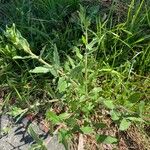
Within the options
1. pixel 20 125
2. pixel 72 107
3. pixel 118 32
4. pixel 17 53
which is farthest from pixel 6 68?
pixel 118 32

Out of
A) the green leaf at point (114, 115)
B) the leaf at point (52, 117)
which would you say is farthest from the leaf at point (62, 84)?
the green leaf at point (114, 115)

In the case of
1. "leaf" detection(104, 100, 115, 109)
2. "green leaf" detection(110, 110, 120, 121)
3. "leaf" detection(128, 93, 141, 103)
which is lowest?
"green leaf" detection(110, 110, 120, 121)

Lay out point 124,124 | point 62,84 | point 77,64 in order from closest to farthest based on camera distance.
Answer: point 124,124
point 62,84
point 77,64

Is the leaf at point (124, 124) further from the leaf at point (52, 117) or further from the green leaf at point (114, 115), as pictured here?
the leaf at point (52, 117)

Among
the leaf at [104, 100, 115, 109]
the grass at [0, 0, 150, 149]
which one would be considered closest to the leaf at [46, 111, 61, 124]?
the grass at [0, 0, 150, 149]

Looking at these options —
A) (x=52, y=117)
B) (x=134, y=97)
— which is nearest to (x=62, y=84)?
(x=52, y=117)

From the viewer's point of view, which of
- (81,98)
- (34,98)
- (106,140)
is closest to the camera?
(106,140)

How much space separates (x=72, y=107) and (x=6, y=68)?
0.44 metres

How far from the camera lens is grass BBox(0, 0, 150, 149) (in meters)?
1.83

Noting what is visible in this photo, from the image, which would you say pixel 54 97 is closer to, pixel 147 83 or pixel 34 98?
pixel 34 98

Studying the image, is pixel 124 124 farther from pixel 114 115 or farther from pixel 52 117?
pixel 52 117

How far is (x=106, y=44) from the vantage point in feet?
6.69

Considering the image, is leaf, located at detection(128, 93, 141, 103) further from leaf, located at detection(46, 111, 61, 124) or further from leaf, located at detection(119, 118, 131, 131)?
leaf, located at detection(46, 111, 61, 124)

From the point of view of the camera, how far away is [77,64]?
1.92 metres
